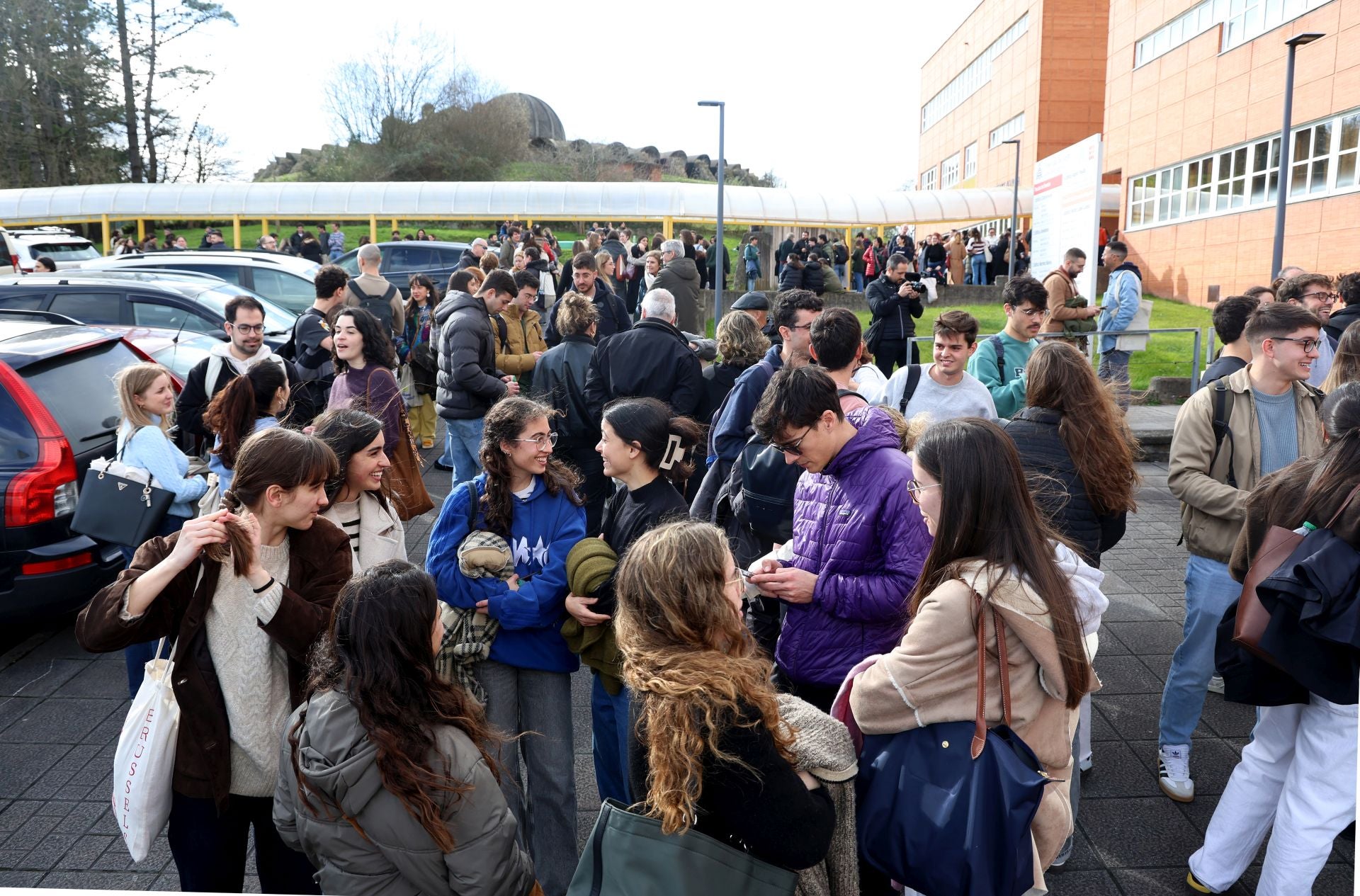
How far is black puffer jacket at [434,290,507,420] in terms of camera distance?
6.90 metres

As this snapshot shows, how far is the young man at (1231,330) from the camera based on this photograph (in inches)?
194

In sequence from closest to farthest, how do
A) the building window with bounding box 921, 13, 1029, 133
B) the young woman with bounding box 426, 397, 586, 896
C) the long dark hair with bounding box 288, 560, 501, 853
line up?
the long dark hair with bounding box 288, 560, 501, 853, the young woman with bounding box 426, 397, 586, 896, the building window with bounding box 921, 13, 1029, 133

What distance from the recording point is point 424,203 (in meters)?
30.3

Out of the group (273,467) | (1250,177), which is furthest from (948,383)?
(1250,177)

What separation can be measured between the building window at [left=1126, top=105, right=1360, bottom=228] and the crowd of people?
17.0 metres

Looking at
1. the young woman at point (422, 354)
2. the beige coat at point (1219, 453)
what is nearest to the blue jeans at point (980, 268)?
the young woman at point (422, 354)

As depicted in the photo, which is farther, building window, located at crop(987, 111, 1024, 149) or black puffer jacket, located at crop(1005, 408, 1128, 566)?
building window, located at crop(987, 111, 1024, 149)

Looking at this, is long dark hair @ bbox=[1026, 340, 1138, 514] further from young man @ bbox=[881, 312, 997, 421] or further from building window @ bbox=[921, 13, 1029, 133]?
building window @ bbox=[921, 13, 1029, 133]

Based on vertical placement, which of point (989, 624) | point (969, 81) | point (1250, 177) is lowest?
point (989, 624)

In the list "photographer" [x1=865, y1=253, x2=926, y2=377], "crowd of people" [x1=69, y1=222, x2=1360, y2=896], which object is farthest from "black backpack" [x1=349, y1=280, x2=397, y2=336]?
Answer: "photographer" [x1=865, y1=253, x2=926, y2=377]

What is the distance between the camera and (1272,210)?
24.2 meters

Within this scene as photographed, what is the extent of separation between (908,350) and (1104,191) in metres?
27.2

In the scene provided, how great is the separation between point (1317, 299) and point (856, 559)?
16.3 ft

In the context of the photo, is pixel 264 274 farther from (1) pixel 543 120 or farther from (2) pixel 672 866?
(1) pixel 543 120
